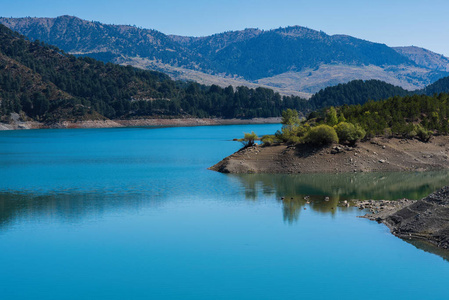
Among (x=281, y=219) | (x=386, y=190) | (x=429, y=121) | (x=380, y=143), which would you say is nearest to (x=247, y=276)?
(x=281, y=219)

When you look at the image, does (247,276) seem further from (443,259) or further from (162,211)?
(162,211)

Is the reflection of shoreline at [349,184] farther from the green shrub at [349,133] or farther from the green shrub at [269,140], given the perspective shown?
the green shrub at [269,140]

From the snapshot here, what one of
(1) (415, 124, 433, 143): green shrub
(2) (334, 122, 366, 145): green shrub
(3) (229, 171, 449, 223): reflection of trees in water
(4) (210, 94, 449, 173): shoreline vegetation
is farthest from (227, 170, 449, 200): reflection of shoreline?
(1) (415, 124, 433, 143): green shrub

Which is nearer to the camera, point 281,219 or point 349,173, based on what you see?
point 281,219

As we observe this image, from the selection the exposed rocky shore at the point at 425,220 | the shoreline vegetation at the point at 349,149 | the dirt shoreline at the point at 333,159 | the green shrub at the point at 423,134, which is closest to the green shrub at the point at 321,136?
the shoreline vegetation at the point at 349,149

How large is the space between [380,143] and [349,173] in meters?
8.53

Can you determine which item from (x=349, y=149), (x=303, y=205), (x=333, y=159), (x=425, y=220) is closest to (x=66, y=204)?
(x=303, y=205)

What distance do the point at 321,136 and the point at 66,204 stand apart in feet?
97.8

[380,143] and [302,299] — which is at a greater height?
[380,143]

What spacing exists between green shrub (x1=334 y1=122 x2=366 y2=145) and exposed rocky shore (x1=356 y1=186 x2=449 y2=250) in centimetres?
2677

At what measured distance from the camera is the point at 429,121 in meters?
72.1

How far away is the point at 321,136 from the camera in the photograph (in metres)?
58.3

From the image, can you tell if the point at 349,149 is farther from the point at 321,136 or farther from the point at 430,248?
the point at 430,248

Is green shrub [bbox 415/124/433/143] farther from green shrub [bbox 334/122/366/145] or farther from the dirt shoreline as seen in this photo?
green shrub [bbox 334/122/366/145]
